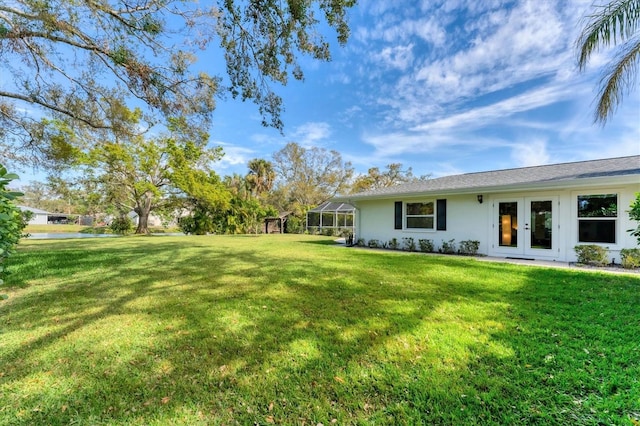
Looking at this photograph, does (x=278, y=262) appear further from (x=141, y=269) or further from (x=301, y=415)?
(x=301, y=415)

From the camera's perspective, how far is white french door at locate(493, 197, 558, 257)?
8852 mm

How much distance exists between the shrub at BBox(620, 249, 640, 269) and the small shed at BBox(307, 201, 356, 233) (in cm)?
1523

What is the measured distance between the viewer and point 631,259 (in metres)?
7.33

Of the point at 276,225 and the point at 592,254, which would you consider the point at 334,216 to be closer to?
the point at 276,225

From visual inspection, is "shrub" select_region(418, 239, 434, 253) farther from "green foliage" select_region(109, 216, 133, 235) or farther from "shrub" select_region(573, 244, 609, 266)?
"green foliage" select_region(109, 216, 133, 235)

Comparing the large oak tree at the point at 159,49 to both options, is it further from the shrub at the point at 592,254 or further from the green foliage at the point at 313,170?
the green foliage at the point at 313,170

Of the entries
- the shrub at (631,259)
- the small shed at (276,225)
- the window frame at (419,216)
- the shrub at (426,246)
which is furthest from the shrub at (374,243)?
the small shed at (276,225)

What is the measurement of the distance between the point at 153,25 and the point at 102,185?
2015 centimetres

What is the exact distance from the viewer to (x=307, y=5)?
5.16m

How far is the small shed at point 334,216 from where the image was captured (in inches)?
866

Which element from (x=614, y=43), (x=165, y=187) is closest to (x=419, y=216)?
(x=614, y=43)

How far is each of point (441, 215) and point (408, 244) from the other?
191cm

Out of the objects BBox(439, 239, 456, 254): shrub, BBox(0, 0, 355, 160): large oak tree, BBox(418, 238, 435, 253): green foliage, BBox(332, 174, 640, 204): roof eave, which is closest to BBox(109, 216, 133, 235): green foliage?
BBox(0, 0, 355, 160): large oak tree

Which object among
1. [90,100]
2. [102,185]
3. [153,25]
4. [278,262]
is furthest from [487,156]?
[102,185]
